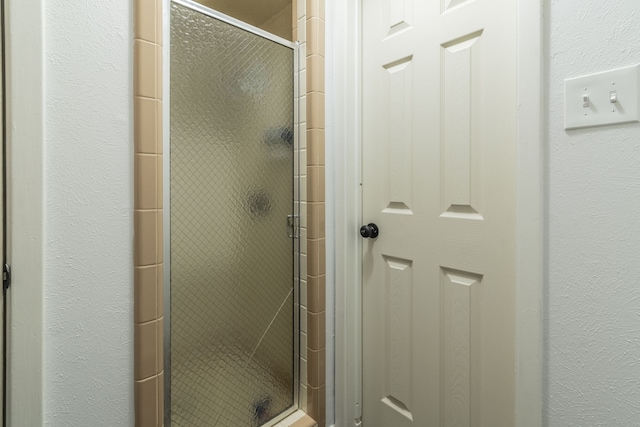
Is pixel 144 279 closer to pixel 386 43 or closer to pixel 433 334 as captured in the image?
pixel 433 334

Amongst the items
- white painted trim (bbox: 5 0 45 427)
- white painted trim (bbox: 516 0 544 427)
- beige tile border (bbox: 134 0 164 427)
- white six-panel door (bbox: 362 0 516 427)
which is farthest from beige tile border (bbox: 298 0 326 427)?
white painted trim (bbox: 5 0 45 427)

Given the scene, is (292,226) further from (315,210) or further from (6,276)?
(6,276)

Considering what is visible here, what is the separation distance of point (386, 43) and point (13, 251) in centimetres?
120

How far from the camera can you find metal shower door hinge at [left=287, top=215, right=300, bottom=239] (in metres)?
1.24

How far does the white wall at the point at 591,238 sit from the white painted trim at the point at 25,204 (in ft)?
3.59

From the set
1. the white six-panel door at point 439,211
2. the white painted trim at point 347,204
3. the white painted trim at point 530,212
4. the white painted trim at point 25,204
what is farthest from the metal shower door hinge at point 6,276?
the white painted trim at point 530,212

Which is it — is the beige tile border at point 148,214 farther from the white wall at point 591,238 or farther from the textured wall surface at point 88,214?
the white wall at point 591,238

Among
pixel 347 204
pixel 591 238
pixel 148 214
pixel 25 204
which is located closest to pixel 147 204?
pixel 148 214

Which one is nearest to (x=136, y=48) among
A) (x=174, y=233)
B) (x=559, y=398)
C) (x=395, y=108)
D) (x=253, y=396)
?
(x=174, y=233)

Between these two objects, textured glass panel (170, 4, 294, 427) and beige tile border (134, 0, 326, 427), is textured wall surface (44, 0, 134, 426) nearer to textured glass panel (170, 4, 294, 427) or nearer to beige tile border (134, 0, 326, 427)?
beige tile border (134, 0, 326, 427)

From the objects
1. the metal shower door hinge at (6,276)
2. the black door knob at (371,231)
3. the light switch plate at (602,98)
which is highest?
the light switch plate at (602,98)

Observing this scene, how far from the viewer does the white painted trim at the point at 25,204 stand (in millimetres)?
661

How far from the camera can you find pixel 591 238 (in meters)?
0.70

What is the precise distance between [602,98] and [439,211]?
19.1 inches
